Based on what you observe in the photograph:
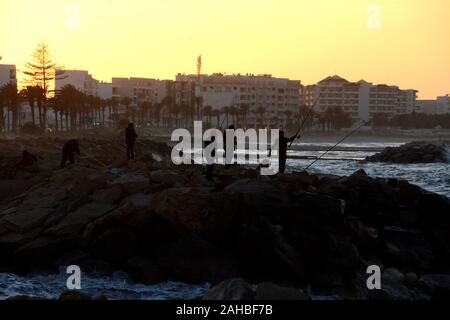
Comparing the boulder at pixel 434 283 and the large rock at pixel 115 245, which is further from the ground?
the large rock at pixel 115 245

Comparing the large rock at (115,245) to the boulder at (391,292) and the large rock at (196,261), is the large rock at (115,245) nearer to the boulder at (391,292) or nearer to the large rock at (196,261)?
the large rock at (196,261)

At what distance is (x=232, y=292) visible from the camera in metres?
9.66

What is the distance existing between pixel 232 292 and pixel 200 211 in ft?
13.0

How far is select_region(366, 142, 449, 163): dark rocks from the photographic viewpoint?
6031 centimetres

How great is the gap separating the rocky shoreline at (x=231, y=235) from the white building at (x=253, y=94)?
159 metres

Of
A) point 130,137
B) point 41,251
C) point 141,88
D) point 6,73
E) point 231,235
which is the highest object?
point 6,73

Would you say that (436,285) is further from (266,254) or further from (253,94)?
(253,94)

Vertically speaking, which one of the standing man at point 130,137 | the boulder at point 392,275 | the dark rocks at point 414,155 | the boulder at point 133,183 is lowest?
the dark rocks at point 414,155

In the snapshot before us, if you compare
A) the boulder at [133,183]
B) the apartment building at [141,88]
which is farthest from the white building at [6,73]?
the boulder at [133,183]

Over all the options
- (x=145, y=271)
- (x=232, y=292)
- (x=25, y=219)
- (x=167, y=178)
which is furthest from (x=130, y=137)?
(x=232, y=292)

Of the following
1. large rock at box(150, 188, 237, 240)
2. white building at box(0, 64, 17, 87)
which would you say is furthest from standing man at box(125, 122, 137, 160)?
white building at box(0, 64, 17, 87)

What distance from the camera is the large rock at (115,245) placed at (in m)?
13.4

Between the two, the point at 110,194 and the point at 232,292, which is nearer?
the point at 232,292
